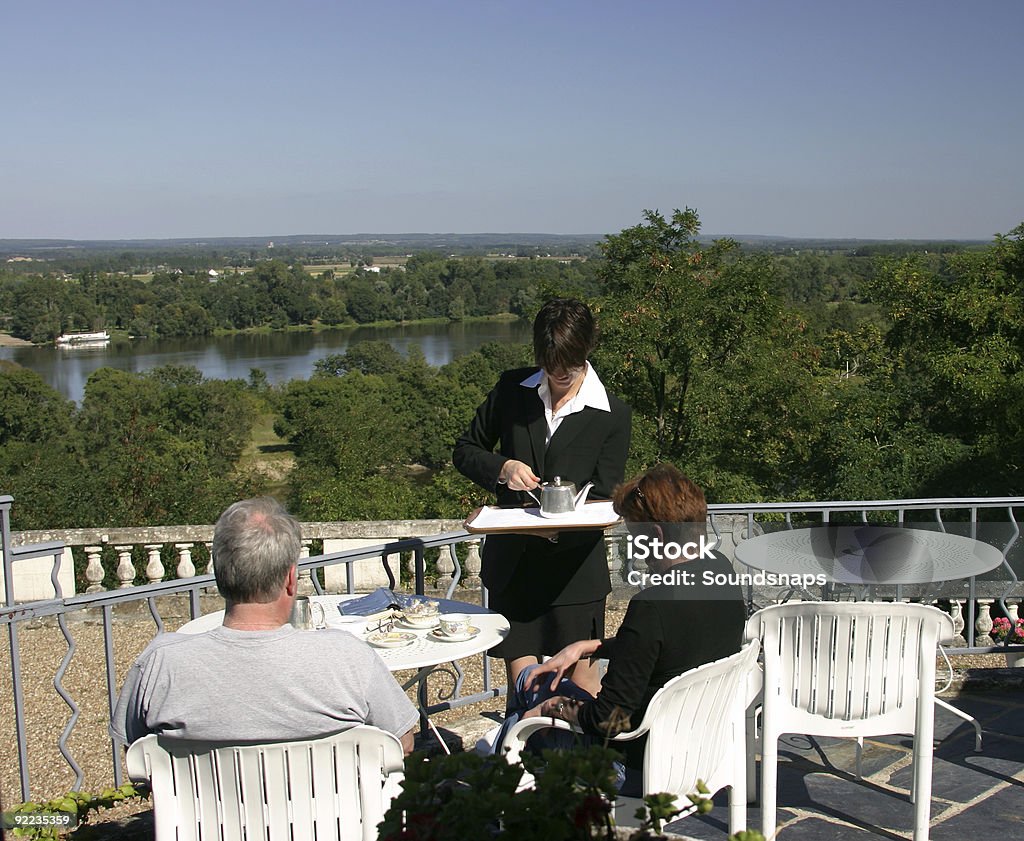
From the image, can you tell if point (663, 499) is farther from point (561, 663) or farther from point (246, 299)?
point (246, 299)

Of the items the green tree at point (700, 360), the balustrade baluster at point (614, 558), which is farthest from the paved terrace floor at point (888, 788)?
the green tree at point (700, 360)

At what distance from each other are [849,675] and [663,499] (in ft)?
2.36

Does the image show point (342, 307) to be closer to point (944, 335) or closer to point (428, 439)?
point (428, 439)

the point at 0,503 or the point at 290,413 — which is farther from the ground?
the point at 0,503

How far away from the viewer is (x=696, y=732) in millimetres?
2436

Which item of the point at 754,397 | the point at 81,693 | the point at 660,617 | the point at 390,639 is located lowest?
the point at 81,693

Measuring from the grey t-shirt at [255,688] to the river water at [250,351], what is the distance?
6850 centimetres

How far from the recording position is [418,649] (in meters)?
2.77

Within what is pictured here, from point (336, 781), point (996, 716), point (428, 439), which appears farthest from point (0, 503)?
point (428, 439)

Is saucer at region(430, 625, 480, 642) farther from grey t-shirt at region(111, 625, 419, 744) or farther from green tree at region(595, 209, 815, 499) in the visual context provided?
green tree at region(595, 209, 815, 499)

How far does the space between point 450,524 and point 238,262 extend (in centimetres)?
14422

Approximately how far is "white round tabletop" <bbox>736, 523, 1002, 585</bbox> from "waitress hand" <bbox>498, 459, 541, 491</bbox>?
118 centimetres

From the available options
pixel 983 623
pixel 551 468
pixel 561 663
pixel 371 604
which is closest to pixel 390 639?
pixel 371 604

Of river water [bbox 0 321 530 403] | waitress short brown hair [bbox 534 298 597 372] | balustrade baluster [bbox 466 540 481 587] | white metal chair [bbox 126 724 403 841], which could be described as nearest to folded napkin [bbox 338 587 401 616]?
waitress short brown hair [bbox 534 298 597 372]
